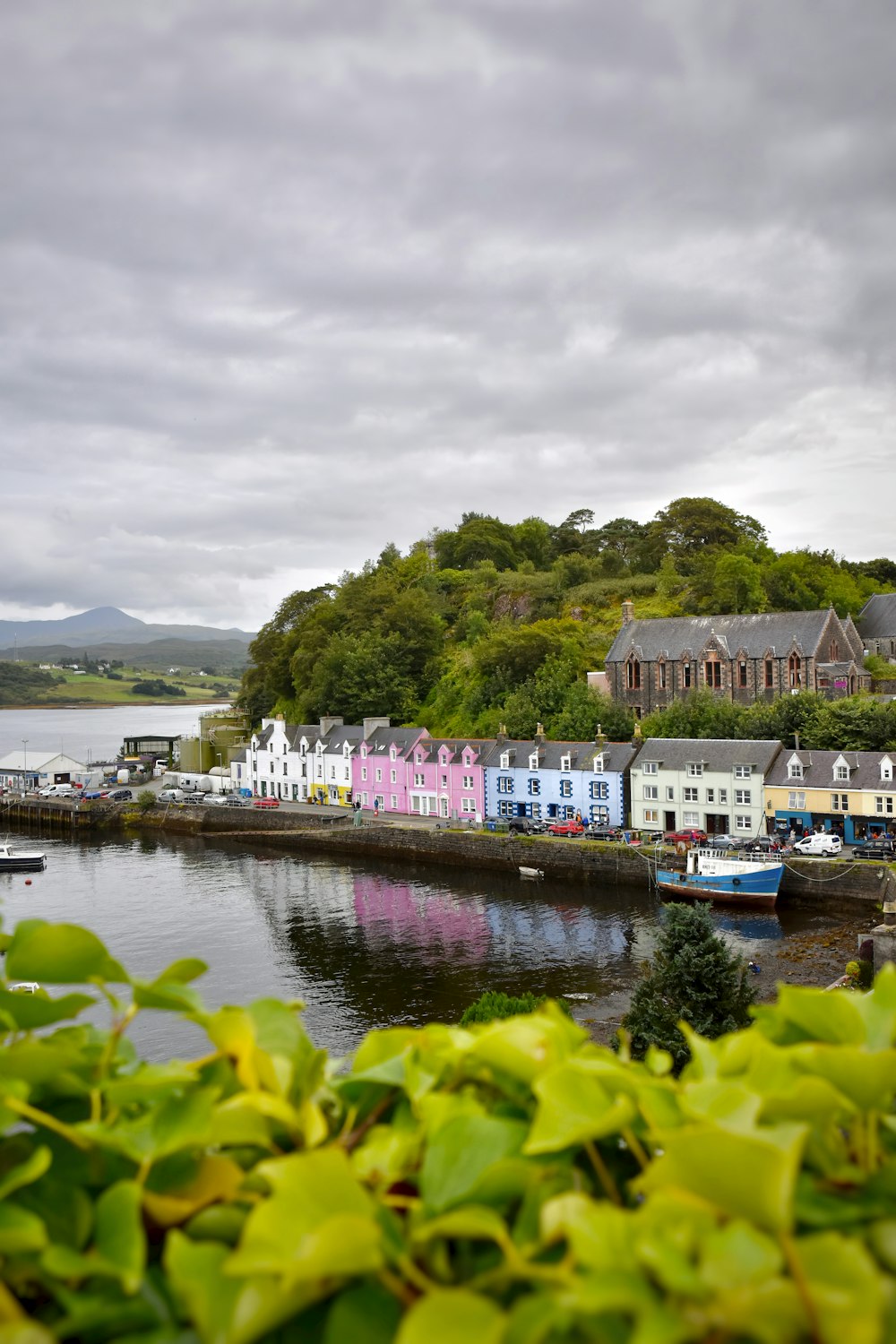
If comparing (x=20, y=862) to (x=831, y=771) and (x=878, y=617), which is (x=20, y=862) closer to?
(x=831, y=771)

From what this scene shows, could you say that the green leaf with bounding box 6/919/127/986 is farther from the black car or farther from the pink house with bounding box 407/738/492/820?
the pink house with bounding box 407/738/492/820

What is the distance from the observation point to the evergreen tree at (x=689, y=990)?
18078mm

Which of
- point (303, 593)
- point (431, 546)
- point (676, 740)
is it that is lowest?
point (676, 740)

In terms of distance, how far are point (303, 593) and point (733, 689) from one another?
4639 centimetres

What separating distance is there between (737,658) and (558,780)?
47.3ft

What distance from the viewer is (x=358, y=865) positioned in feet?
159

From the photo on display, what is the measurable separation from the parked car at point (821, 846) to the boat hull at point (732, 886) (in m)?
2.61

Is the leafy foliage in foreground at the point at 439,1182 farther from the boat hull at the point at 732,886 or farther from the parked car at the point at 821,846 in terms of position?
the parked car at the point at 821,846

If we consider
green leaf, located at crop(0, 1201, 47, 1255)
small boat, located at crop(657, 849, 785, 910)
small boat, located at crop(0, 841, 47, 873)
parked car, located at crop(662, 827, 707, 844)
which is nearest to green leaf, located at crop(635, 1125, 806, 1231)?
green leaf, located at crop(0, 1201, 47, 1255)

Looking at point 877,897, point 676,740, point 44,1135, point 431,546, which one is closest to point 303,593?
point 431,546

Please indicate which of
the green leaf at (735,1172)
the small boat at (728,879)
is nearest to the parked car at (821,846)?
the small boat at (728,879)

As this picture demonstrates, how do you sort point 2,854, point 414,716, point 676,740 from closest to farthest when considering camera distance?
point 676,740, point 2,854, point 414,716

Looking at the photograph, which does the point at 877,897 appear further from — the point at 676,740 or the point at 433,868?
the point at 433,868

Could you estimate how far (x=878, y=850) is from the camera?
122 ft
